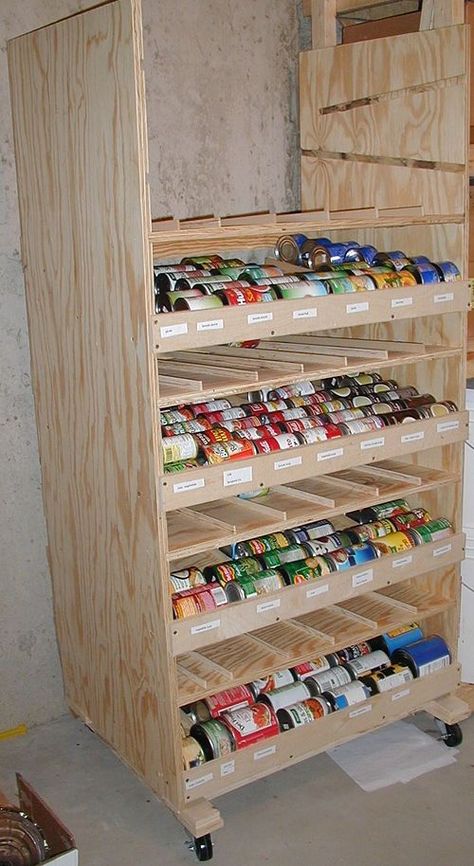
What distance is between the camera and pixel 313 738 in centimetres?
253

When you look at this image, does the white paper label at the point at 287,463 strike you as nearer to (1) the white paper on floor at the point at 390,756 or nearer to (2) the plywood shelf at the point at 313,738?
(2) the plywood shelf at the point at 313,738

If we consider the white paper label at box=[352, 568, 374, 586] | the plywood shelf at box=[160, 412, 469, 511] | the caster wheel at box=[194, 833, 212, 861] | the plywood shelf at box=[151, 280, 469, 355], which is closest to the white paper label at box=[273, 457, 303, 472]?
the plywood shelf at box=[160, 412, 469, 511]

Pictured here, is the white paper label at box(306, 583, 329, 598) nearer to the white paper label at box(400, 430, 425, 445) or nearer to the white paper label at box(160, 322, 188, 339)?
the white paper label at box(400, 430, 425, 445)

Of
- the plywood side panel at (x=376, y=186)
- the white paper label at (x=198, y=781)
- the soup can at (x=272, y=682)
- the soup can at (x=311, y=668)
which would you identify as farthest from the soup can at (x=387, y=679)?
the plywood side panel at (x=376, y=186)

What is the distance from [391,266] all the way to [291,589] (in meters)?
0.91

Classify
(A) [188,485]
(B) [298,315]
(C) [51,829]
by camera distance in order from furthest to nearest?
(B) [298,315] → (A) [188,485] → (C) [51,829]

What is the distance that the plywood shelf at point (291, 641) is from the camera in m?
2.39

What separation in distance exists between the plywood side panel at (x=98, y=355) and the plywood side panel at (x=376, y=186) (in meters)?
0.75

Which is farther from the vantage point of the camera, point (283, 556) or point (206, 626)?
point (283, 556)

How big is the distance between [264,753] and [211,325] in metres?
1.14

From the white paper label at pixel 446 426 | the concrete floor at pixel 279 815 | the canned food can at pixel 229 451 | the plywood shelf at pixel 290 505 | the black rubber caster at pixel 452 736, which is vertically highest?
the canned food can at pixel 229 451

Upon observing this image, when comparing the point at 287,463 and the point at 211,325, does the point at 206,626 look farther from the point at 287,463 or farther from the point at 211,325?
the point at 211,325

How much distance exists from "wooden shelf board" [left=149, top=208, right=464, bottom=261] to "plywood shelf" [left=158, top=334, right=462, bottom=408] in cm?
29

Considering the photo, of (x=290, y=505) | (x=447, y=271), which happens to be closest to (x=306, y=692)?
(x=290, y=505)
